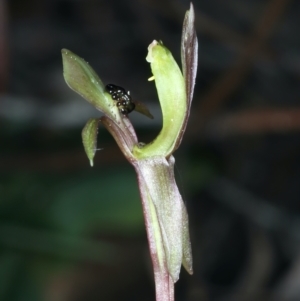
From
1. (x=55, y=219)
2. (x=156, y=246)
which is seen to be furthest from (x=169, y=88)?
(x=55, y=219)

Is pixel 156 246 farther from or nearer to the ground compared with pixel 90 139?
nearer to the ground

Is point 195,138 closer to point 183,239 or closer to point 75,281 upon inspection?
point 75,281

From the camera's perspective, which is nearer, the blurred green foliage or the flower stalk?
the flower stalk

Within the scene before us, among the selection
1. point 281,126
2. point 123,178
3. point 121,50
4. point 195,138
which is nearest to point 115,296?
point 123,178

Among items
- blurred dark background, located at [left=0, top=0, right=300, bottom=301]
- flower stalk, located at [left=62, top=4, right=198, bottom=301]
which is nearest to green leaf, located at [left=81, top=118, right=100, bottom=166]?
flower stalk, located at [left=62, top=4, right=198, bottom=301]

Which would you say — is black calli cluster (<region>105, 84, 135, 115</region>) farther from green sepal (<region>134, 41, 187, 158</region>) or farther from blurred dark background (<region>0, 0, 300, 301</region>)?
blurred dark background (<region>0, 0, 300, 301</region>)

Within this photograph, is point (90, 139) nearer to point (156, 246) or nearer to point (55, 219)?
point (156, 246)

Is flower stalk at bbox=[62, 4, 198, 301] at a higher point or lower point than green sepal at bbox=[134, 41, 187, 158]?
lower

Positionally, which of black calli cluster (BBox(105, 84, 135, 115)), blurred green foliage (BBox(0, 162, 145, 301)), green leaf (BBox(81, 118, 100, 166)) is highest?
black calli cluster (BBox(105, 84, 135, 115))

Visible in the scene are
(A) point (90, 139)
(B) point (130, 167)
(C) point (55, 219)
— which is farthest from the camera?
(B) point (130, 167)
